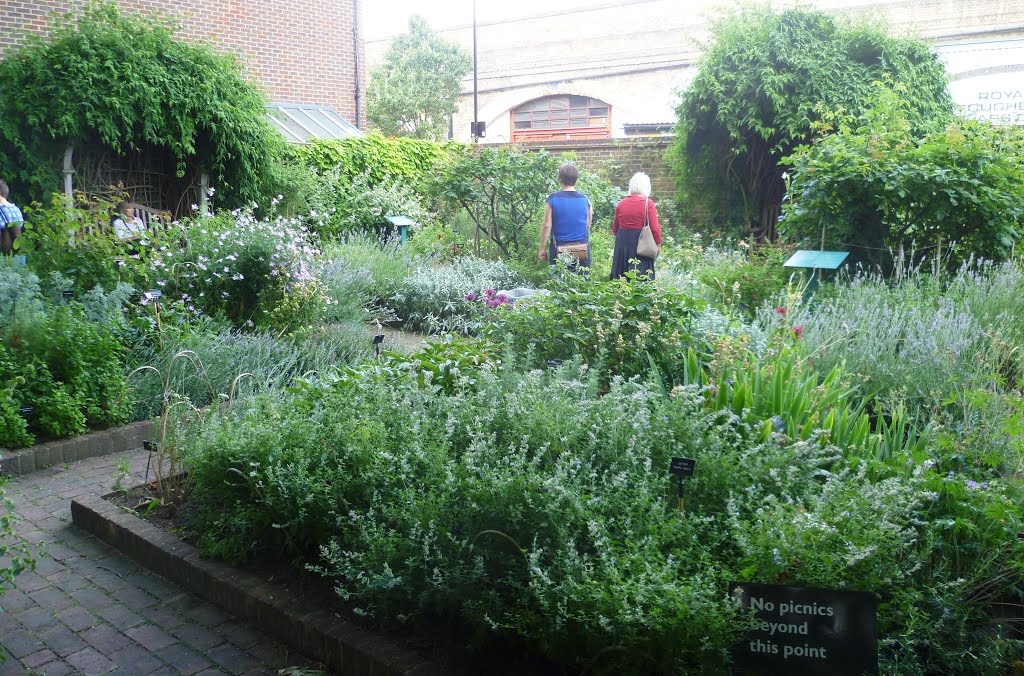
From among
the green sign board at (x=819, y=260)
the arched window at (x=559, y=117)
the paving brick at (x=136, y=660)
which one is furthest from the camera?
the arched window at (x=559, y=117)

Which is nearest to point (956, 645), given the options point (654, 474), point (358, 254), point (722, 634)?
point (722, 634)

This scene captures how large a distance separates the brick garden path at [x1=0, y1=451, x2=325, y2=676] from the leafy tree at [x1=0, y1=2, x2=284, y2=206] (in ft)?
27.2

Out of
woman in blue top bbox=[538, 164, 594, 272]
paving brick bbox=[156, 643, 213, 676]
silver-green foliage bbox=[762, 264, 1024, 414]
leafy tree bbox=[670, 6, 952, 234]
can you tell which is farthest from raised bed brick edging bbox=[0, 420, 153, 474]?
leafy tree bbox=[670, 6, 952, 234]

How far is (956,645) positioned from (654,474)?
106 cm

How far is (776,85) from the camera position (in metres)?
13.1

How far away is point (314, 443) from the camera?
11.8 feet

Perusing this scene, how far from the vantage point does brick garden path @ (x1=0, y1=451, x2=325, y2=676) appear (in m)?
3.09

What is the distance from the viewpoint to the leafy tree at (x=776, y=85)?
13.1 meters

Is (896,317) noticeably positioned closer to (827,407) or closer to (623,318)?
(827,407)

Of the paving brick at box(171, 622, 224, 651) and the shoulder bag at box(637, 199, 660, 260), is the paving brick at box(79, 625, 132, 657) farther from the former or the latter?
the shoulder bag at box(637, 199, 660, 260)

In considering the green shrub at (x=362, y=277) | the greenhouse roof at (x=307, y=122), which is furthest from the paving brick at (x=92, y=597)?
the greenhouse roof at (x=307, y=122)

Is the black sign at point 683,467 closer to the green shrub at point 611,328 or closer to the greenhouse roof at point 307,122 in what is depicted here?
the green shrub at point 611,328

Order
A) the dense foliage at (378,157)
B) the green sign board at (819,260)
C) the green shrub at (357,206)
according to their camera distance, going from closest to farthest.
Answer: the green sign board at (819,260)
the green shrub at (357,206)
the dense foliage at (378,157)

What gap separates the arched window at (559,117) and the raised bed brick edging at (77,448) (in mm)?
31112
